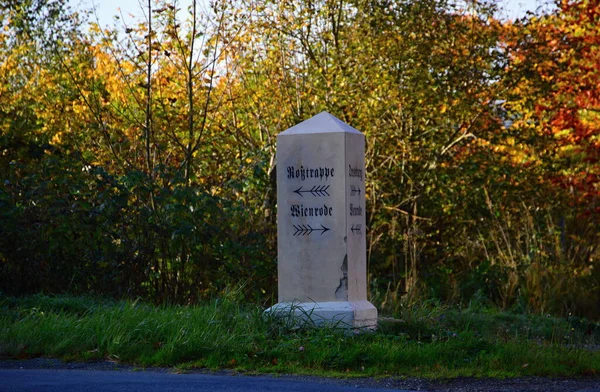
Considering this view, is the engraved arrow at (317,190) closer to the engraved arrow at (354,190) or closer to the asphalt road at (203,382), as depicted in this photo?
the engraved arrow at (354,190)

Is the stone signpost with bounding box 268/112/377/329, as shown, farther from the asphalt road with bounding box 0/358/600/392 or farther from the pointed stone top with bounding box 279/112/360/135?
the asphalt road with bounding box 0/358/600/392

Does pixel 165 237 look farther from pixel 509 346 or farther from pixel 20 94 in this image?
pixel 20 94

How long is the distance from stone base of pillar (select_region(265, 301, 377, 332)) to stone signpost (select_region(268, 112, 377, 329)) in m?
0.01

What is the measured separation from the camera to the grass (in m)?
8.07

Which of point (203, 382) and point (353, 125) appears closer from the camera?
point (203, 382)

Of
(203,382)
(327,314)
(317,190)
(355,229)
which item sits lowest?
(203,382)

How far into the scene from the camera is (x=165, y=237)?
12.2 m

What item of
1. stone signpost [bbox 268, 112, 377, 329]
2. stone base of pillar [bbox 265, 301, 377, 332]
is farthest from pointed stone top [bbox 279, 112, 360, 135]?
stone base of pillar [bbox 265, 301, 377, 332]

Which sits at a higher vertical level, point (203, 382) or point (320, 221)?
point (320, 221)

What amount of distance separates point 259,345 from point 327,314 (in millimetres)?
1125

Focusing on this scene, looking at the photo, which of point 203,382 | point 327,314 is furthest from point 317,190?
point 203,382

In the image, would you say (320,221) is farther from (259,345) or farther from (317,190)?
(259,345)

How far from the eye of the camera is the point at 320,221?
9.62 metres

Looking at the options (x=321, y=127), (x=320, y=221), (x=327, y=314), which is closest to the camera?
(x=327, y=314)
